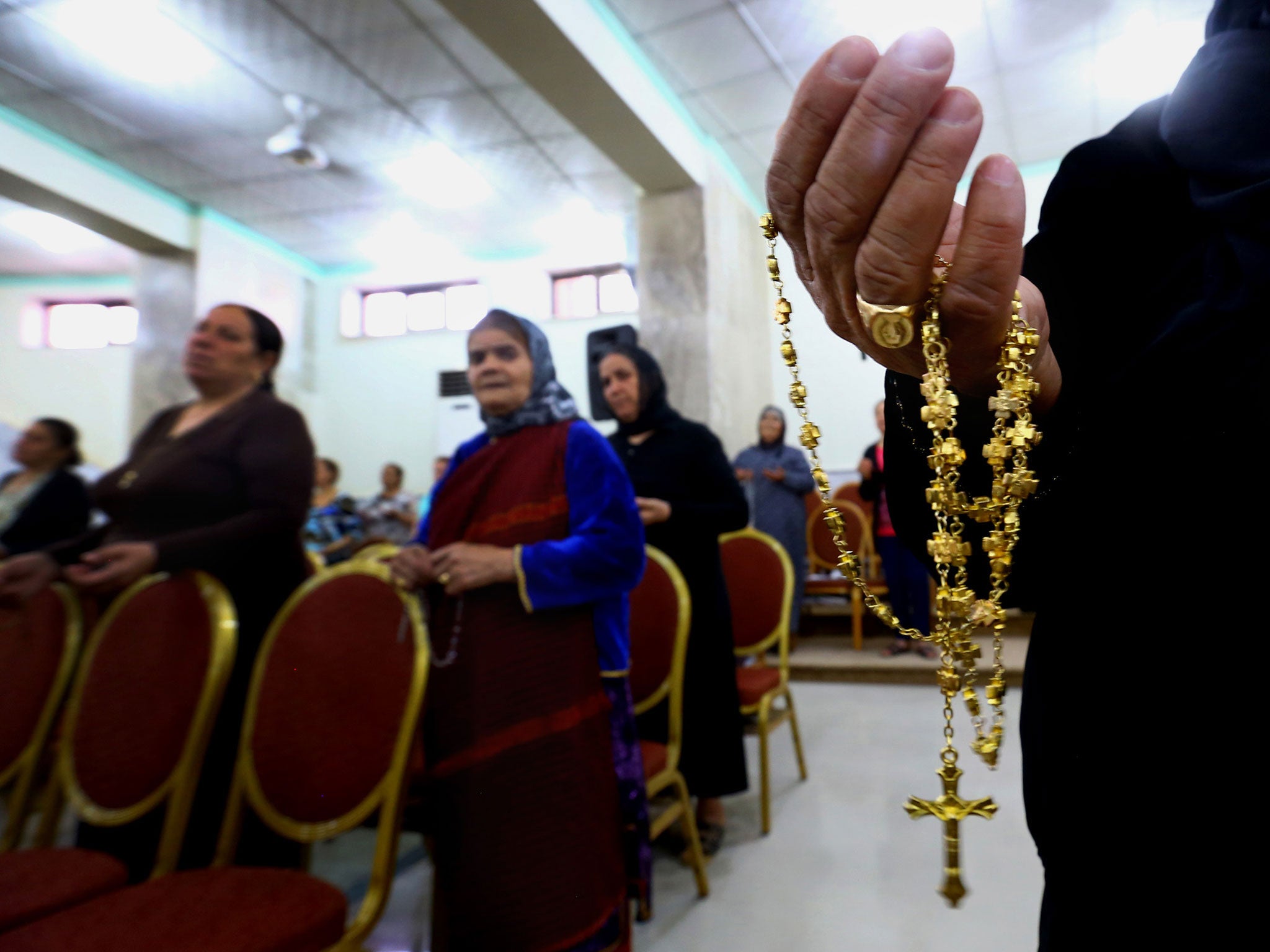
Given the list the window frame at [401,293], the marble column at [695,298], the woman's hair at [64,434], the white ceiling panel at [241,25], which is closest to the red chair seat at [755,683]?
the marble column at [695,298]

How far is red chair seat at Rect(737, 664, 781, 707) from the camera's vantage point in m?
2.30

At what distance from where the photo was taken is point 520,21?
3107mm

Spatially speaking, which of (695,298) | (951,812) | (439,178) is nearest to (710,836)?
(951,812)

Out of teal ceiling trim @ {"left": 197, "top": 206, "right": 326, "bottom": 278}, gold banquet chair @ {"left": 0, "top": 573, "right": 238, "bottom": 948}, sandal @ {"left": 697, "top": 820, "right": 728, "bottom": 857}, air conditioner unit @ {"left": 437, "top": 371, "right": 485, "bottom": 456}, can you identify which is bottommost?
sandal @ {"left": 697, "top": 820, "right": 728, "bottom": 857}

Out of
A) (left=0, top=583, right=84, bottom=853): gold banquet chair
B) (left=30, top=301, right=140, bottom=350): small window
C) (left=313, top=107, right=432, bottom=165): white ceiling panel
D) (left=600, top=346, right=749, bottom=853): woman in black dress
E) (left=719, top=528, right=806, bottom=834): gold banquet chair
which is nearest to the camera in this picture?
(left=0, top=583, right=84, bottom=853): gold banquet chair

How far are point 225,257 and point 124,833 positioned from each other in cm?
601

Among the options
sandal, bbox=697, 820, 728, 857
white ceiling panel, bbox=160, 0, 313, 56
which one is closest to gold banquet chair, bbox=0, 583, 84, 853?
sandal, bbox=697, 820, 728, 857

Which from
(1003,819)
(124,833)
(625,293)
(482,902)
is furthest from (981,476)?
(625,293)

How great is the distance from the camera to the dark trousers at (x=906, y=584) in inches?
152

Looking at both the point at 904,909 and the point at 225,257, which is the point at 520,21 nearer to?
the point at 904,909

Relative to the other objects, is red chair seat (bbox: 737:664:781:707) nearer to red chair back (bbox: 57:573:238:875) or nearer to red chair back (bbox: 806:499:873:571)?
red chair back (bbox: 57:573:238:875)

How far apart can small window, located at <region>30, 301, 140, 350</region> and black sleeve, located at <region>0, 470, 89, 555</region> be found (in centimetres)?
506

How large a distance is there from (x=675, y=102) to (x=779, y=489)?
229 cm

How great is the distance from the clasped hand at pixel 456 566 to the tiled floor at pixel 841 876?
0.89m
